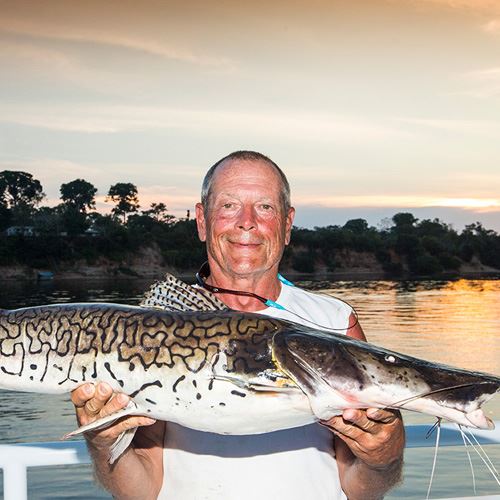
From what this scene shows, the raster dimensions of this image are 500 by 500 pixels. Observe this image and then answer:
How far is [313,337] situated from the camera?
303 centimetres

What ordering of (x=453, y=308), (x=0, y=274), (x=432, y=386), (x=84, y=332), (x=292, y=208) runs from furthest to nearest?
(x=0, y=274) < (x=453, y=308) < (x=292, y=208) < (x=84, y=332) < (x=432, y=386)

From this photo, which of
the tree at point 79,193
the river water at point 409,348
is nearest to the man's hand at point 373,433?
the river water at point 409,348

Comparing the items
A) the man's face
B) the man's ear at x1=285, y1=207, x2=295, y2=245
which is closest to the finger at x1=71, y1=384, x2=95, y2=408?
the man's face

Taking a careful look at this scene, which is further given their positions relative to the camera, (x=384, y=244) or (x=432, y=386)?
(x=384, y=244)

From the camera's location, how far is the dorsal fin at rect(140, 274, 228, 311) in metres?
3.38

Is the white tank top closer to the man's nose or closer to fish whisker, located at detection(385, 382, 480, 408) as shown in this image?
the man's nose

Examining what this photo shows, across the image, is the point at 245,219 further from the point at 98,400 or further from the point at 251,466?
the point at 98,400

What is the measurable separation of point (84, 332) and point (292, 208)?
1639 millimetres

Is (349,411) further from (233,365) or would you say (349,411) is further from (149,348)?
(149,348)

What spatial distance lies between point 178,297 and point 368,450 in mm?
1046

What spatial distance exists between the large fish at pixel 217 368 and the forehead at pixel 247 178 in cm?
97

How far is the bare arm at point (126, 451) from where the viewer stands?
3129 mm

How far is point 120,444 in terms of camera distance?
3.38 meters

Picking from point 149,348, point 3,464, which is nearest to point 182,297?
point 149,348
